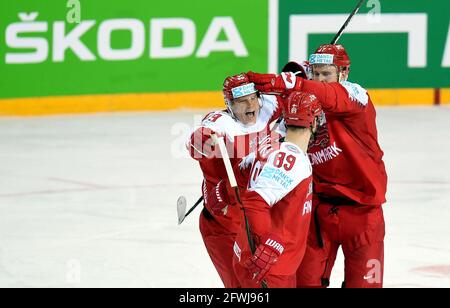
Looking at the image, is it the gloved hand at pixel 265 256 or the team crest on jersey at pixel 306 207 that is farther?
the team crest on jersey at pixel 306 207

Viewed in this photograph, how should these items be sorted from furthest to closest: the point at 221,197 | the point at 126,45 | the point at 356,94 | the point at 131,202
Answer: the point at 126,45, the point at 131,202, the point at 221,197, the point at 356,94

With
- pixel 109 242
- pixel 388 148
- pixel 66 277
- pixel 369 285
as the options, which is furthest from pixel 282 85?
pixel 388 148

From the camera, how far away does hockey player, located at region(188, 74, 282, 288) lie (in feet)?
19.3

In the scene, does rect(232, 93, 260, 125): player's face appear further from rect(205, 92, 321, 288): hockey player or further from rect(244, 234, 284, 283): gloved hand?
rect(244, 234, 284, 283): gloved hand

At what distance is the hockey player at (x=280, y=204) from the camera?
5.15m

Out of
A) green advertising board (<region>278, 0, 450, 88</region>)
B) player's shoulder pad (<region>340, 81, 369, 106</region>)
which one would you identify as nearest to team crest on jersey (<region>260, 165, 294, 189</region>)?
player's shoulder pad (<region>340, 81, 369, 106</region>)

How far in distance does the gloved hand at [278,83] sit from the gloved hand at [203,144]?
421 mm

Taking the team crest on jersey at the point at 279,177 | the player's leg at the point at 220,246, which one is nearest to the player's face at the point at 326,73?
the player's leg at the point at 220,246

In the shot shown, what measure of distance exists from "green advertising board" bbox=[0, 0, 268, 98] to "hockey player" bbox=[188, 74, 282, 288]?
8.19 m

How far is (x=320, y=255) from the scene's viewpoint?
6.19 metres

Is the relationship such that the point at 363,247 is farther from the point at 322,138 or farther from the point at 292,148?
the point at 292,148

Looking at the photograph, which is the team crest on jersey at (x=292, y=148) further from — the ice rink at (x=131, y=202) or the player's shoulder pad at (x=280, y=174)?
the ice rink at (x=131, y=202)

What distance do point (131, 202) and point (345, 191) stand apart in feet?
14.2

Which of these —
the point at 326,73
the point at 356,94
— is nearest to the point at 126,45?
the point at 326,73
